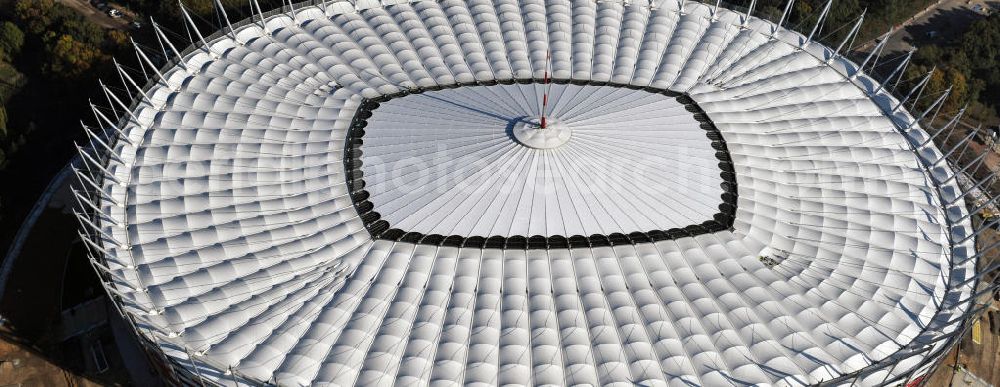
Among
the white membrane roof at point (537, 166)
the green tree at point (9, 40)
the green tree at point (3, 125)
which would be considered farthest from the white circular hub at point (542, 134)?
the green tree at point (9, 40)

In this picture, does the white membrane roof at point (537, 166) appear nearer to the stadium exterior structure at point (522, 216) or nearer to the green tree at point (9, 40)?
the stadium exterior structure at point (522, 216)

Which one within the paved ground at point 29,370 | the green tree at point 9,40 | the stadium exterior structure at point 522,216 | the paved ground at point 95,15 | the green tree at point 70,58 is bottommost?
the paved ground at point 29,370

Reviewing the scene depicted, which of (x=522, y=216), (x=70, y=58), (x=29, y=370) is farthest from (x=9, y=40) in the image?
(x=522, y=216)

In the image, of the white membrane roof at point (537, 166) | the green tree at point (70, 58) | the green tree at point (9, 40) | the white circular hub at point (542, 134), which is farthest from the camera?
the green tree at point (9, 40)

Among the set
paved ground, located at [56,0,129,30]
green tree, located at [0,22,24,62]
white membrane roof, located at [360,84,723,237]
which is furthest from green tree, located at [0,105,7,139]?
white membrane roof, located at [360,84,723,237]

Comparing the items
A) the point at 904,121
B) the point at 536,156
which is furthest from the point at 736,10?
the point at 536,156

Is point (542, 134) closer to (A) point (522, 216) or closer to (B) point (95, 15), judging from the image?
(A) point (522, 216)
